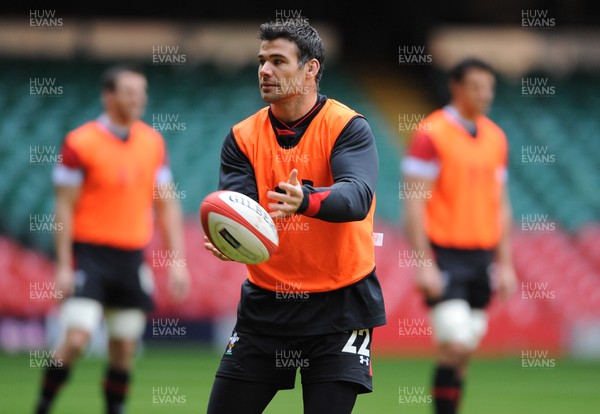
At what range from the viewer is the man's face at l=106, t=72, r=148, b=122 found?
7.86m

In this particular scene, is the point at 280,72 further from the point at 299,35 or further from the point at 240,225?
the point at 240,225

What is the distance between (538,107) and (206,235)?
619 inches

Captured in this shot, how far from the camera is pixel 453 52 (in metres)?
22.3

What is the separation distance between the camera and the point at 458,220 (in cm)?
770

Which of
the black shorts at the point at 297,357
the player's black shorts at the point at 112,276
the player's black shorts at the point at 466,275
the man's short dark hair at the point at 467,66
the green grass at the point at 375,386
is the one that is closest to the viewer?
the black shorts at the point at 297,357

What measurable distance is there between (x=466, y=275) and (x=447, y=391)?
82 centimetres

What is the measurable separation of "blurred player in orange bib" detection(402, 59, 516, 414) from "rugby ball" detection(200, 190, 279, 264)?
3.01 metres

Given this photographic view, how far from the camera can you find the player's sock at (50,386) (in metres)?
7.24

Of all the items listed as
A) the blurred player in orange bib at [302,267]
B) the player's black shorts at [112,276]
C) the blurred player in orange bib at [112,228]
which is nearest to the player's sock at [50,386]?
the blurred player in orange bib at [112,228]

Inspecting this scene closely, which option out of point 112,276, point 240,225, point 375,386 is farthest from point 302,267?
point 375,386

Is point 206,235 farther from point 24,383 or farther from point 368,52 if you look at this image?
point 368,52

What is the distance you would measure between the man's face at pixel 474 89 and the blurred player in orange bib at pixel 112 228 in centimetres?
224

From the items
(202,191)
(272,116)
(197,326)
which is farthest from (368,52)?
(272,116)

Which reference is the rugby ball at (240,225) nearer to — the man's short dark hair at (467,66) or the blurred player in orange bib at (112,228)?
the blurred player in orange bib at (112,228)
